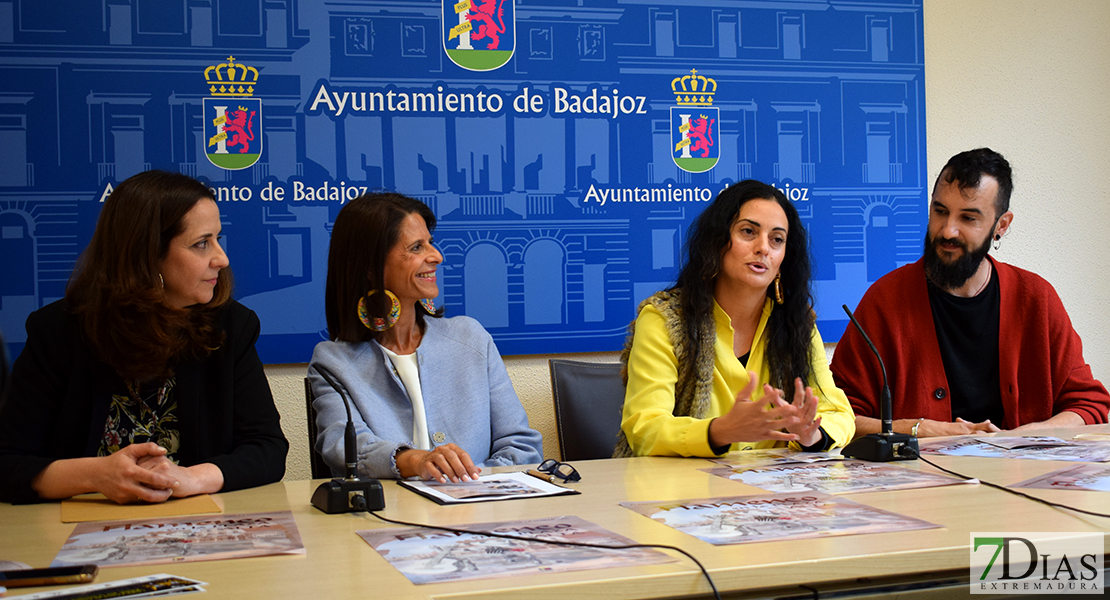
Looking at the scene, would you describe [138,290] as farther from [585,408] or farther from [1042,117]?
[1042,117]

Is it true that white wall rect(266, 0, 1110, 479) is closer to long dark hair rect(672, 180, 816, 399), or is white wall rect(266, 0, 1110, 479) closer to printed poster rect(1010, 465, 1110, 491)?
long dark hair rect(672, 180, 816, 399)

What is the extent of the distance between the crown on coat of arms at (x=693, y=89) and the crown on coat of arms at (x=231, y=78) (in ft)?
4.77

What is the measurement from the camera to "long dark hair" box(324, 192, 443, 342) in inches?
93.1

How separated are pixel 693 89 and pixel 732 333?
4.00 feet

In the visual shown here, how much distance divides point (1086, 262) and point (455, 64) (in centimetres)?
265

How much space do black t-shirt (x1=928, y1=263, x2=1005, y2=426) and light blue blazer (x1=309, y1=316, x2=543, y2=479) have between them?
4.27 ft

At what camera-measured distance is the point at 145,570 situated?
1.11 m

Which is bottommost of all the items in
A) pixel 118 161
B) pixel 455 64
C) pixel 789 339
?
pixel 789 339

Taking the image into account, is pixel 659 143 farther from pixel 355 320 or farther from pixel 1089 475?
pixel 1089 475

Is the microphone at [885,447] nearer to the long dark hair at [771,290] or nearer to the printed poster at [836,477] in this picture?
the printed poster at [836,477]

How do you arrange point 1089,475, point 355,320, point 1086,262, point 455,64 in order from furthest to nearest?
point 1086,262 → point 455,64 → point 355,320 → point 1089,475

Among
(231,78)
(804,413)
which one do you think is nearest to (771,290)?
(804,413)

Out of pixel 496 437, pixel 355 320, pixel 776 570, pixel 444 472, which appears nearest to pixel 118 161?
pixel 355 320

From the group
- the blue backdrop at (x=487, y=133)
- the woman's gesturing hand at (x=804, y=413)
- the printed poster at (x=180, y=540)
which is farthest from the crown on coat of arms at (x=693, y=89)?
the printed poster at (x=180, y=540)
